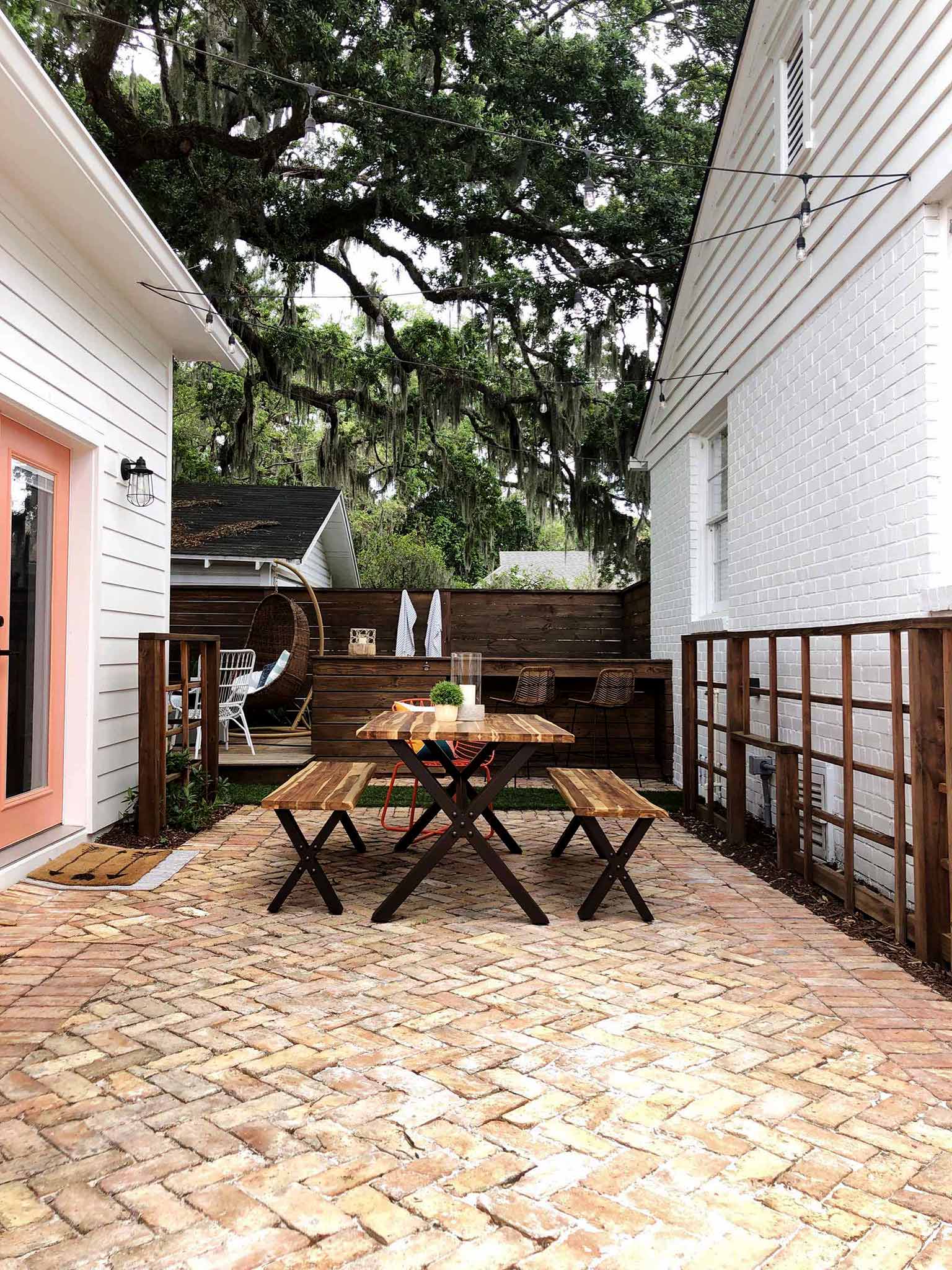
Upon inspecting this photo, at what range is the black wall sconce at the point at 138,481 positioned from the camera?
559cm

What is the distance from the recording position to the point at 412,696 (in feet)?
27.4

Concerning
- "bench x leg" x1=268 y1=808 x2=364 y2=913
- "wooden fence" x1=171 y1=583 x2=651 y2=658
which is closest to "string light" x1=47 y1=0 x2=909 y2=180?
"bench x leg" x1=268 y1=808 x2=364 y2=913

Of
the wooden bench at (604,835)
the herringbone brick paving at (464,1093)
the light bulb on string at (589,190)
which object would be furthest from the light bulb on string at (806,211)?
the light bulb on string at (589,190)

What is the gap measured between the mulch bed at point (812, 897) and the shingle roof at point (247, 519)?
6.83 metres

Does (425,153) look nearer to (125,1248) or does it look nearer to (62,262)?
(62,262)

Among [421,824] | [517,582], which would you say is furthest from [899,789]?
[517,582]

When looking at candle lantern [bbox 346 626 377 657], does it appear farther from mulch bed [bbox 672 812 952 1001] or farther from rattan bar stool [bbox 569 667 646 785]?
mulch bed [bbox 672 812 952 1001]

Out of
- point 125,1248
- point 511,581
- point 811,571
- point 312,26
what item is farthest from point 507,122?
point 511,581

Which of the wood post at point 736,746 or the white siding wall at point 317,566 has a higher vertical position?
the white siding wall at point 317,566

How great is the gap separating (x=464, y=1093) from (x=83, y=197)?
4.12 meters

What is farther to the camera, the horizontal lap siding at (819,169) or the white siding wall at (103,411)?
the white siding wall at (103,411)

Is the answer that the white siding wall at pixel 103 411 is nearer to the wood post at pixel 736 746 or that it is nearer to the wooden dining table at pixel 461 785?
the wooden dining table at pixel 461 785

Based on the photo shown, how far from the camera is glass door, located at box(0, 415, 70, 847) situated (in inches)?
168

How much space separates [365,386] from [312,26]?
3.68 metres
